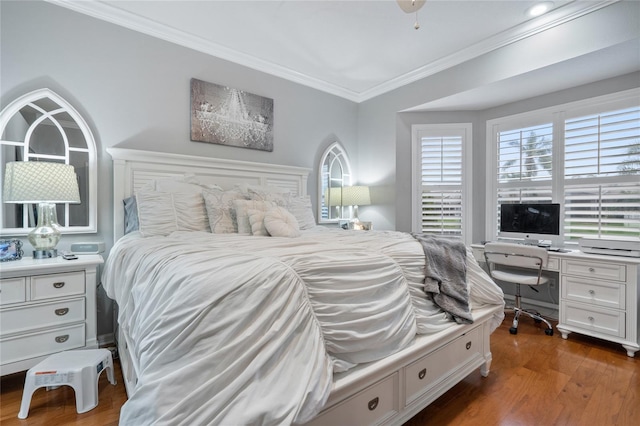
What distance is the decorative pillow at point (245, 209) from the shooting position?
88.7 inches

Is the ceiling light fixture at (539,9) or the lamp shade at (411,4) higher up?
the ceiling light fixture at (539,9)

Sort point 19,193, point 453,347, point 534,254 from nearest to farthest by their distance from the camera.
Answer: point 453,347 → point 19,193 → point 534,254

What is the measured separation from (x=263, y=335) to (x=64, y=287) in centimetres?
173

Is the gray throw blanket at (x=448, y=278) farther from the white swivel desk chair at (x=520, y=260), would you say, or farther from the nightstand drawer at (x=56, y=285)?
the nightstand drawer at (x=56, y=285)

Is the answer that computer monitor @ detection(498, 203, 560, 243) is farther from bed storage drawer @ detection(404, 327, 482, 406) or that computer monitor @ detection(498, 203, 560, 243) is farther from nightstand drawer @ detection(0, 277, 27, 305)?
nightstand drawer @ detection(0, 277, 27, 305)

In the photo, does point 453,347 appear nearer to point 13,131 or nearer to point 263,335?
point 263,335

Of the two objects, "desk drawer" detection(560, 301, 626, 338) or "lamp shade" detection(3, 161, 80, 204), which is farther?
"desk drawer" detection(560, 301, 626, 338)

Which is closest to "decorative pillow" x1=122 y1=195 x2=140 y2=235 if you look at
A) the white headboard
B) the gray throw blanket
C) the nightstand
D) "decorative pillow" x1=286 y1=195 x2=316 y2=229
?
the white headboard

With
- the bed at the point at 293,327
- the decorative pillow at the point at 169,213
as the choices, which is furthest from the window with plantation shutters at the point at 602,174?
the decorative pillow at the point at 169,213

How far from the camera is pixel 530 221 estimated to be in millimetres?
3039

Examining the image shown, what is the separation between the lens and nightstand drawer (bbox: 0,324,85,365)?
5.61 feet

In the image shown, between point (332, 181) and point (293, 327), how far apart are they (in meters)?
3.22

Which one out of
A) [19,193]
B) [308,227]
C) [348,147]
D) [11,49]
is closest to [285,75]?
[348,147]

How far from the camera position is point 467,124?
3709mm
